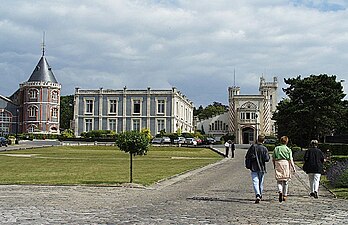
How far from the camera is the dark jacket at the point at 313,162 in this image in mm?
15227

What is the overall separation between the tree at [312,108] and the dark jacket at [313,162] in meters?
34.5

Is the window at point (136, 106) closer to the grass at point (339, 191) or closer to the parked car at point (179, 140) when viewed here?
the parked car at point (179, 140)

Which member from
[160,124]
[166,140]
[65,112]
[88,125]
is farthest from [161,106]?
[65,112]

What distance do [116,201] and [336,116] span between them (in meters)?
39.6

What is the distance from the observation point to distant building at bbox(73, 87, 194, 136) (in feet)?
337

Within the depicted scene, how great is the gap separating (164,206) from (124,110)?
298 ft

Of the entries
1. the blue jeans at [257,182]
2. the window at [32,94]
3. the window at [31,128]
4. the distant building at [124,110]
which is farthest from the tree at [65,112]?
the blue jeans at [257,182]

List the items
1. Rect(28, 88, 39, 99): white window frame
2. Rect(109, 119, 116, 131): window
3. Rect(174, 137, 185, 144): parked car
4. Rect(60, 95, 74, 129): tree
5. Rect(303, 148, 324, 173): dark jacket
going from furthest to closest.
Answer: Rect(60, 95, 74, 129): tree < Rect(28, 88, 39, 99): white window frame < Rect(109, 119, 116, 131): window < Rect(174, 137, 185, 144): parked car < Rect(303, 148, 324, 173): dark jacket

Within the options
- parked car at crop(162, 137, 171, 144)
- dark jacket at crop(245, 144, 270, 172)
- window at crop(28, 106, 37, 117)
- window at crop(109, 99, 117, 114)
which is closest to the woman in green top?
dark jacket at crop(245, 144, 270, 172)

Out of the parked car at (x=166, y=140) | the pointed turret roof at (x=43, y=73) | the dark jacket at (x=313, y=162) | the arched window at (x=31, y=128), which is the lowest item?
the dark jacket at (x=313, y=162)

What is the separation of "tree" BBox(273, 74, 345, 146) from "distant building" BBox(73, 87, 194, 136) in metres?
51.2

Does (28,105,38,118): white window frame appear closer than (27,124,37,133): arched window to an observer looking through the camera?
Yes

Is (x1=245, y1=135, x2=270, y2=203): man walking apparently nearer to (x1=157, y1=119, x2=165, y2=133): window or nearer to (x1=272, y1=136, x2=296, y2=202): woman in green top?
(x1=272, y1=136, x2=296, y2=202): woman in green top

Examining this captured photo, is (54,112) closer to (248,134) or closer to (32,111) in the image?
(32,111)
